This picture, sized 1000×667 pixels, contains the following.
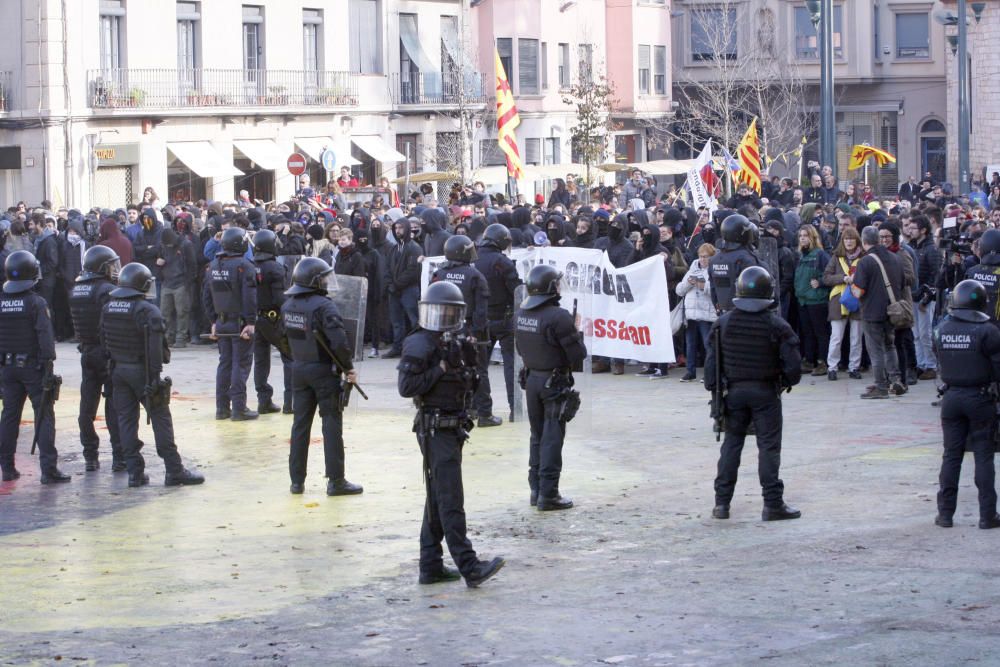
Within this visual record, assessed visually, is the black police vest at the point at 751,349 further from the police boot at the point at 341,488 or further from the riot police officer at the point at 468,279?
the riot police officer at the point at 468,279

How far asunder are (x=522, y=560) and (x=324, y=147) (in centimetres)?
3580

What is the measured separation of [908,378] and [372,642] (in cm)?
1076

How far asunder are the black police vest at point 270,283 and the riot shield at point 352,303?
133 centimetres

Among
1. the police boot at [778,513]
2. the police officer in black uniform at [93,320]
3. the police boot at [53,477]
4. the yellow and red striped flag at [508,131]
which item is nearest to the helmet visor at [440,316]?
the police boot at [778,513]

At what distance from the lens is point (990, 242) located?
546 inches

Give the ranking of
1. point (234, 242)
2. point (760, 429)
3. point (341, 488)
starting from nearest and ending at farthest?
1. point (760, 429)
2. point (341, 488)
3. point (234, 242)

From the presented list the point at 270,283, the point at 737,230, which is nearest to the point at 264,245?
the point at 270,283

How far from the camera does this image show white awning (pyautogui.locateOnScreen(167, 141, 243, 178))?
137 ft

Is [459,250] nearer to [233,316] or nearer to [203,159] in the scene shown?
[233,316]

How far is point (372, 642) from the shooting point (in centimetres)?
882

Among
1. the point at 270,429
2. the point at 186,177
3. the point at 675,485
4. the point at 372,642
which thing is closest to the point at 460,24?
the point at 186,177

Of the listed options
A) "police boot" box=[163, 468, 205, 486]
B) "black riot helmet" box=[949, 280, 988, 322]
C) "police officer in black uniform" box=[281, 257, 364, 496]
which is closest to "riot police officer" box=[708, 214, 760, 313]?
"police officer in black uniform" box=[281, 257, 364, 496]

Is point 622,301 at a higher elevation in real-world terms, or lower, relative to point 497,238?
lower

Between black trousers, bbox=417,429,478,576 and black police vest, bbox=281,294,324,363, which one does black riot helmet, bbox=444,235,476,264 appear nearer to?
black police vest, bbox=281,294,324,363
